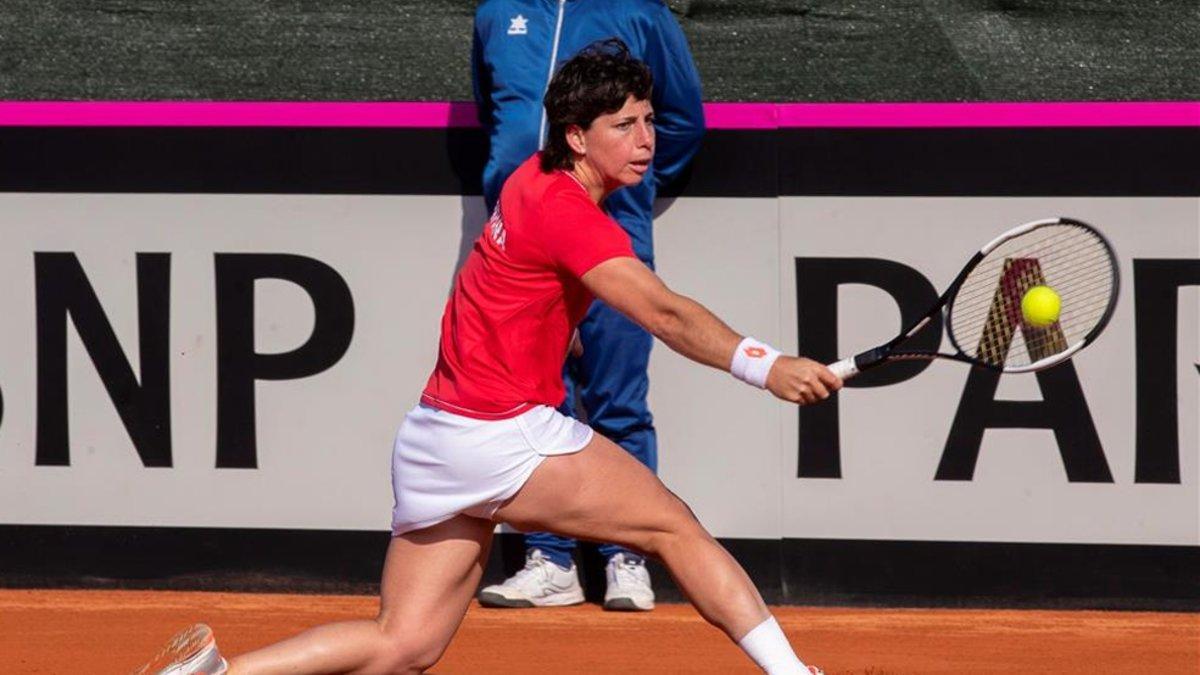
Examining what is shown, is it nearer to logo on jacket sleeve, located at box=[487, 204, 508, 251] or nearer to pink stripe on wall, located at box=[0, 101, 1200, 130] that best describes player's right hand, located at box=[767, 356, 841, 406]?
logo on jacket sleeve, located at box=[487, 204, 508, 251]

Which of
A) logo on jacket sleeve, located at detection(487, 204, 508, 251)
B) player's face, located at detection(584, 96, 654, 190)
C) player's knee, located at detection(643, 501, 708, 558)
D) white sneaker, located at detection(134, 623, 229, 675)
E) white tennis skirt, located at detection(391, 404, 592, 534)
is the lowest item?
white sneaker, located at detection(134, 623, 229, 675)

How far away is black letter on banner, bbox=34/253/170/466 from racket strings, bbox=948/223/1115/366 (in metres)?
2.89

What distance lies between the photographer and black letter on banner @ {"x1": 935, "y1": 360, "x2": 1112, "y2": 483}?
6047 mm

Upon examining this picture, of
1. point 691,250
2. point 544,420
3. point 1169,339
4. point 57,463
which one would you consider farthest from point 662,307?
point 57,463

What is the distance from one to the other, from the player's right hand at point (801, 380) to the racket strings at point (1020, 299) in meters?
0.62

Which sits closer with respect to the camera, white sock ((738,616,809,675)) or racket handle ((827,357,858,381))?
racket handle ((827,357,858,381))

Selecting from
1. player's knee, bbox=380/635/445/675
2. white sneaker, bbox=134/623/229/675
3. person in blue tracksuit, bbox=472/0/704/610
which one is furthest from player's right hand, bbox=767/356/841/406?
person in blue tracksuit, bbox=472/0/704/610

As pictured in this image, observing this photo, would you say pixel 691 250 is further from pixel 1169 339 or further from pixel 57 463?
pixel 57 463

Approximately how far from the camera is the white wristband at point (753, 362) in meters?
3.86

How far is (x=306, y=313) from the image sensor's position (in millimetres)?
6309

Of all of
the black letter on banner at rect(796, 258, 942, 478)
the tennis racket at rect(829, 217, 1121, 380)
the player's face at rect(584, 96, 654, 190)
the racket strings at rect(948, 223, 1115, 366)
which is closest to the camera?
the player's face at rect(584, 96, 654, 190)

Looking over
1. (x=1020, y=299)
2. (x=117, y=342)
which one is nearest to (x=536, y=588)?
(x=117, y=342)

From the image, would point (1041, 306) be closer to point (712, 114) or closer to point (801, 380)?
point (801, 380)

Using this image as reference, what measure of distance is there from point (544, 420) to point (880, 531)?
2.28 metres
